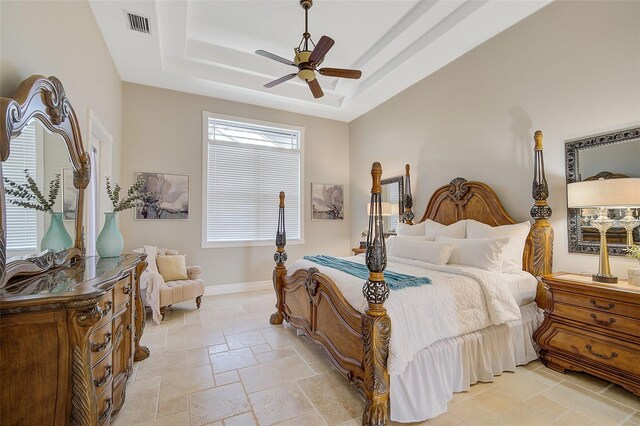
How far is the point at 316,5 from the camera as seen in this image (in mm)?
3162

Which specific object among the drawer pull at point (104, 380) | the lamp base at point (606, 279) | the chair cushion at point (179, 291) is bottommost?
the chair cushion at point (179, 291)

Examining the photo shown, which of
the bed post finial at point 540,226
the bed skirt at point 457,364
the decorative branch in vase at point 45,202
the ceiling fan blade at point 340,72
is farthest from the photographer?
the ceiling fan blade at point 340,72

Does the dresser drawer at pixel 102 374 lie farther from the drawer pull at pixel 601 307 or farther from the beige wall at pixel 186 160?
the drawer pull at pixel 601 307

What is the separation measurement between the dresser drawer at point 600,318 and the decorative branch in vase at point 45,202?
3.81 metres

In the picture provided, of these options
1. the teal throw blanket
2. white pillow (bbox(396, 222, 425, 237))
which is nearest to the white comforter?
the teal throw blanket

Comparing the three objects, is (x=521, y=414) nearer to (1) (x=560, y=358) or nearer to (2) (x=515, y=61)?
(1) (x=560, y=358)

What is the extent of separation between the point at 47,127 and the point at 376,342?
97.3 inches

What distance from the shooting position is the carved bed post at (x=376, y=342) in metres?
1.77

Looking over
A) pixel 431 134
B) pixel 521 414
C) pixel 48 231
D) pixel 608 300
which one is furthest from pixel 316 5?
pixel 521 414

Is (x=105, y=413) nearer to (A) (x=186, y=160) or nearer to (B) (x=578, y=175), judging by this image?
(A) (x=186, y=160)

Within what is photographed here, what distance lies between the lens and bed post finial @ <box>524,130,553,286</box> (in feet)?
8.89

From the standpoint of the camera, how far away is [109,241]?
93.2 inches

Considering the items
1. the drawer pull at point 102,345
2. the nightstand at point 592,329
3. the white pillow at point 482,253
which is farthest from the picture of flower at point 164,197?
the nightstand at point 592,329

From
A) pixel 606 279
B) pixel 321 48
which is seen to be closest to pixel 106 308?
pixel 321 48
